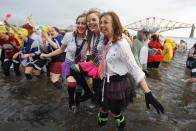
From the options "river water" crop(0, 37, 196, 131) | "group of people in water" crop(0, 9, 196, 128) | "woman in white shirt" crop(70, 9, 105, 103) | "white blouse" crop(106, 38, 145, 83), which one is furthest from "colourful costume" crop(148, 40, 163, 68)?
"white blouse" crop(106, 38, 145, 83)

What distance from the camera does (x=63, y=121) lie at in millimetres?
2582

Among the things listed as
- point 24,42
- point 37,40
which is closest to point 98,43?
point 37,40

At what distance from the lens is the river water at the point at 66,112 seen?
2.47 metres

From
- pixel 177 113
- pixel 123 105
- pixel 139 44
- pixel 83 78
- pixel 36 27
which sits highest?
pixel 36 27

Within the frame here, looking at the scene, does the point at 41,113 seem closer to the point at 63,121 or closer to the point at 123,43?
the point at 63,121

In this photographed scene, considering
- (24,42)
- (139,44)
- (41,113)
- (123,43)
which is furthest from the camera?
(24,42)

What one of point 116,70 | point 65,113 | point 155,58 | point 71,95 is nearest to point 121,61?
point 116,70

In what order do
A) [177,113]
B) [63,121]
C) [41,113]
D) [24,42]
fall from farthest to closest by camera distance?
[24,42], [177,113], [41,113], [63,121]

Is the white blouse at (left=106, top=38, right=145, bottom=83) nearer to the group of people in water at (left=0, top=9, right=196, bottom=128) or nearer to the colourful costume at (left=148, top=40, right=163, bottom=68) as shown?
the group of people in water at (left=0, top=9, right=196, bottom=128)

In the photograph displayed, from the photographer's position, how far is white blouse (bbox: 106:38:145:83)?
5.29 ft

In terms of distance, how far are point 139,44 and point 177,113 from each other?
173 centimetres

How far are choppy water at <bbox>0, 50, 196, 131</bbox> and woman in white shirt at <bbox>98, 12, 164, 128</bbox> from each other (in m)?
0.84

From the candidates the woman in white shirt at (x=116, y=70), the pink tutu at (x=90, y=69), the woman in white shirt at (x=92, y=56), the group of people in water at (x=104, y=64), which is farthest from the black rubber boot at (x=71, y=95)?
the woman in white shirt at (x=116, y=70)

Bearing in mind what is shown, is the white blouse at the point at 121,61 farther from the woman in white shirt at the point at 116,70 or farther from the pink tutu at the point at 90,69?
the pink tutu at the point at 90,69
